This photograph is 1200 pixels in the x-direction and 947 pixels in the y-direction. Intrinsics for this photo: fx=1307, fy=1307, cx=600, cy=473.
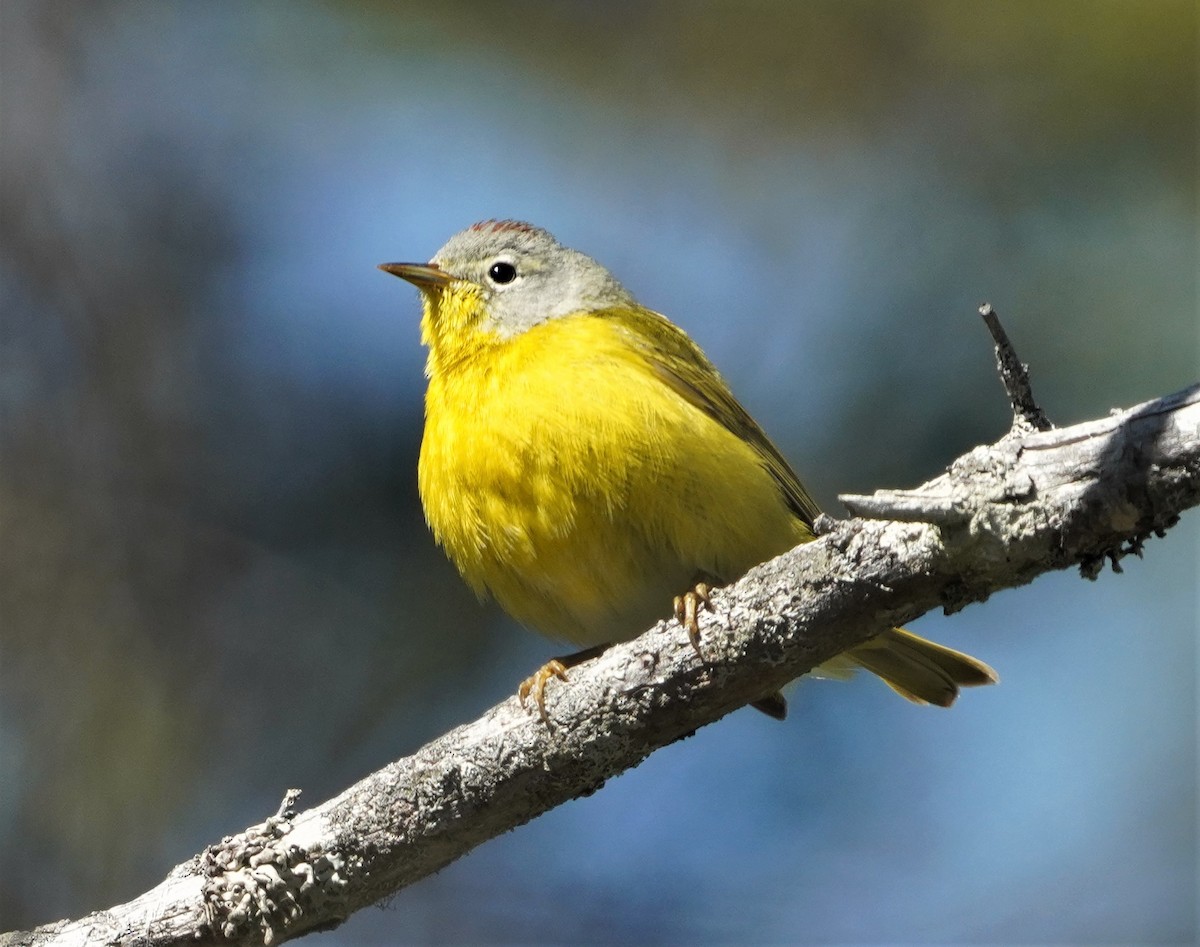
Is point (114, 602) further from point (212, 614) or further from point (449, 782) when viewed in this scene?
point (449, 782)

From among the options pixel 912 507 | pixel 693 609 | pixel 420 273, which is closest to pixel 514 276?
pixel 420 273

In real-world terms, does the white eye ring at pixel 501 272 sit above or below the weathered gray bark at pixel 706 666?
above

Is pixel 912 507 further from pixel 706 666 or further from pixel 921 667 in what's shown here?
pixel 921 667

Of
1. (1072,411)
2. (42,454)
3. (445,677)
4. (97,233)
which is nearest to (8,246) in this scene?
(97,233)

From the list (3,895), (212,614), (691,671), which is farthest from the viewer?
(212,614)

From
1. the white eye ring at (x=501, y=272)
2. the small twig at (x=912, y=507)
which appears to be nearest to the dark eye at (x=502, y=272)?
the white eye ring at (x=501, y=272)

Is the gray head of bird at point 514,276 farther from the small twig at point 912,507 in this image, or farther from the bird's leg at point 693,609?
the small twig at point 912,507
